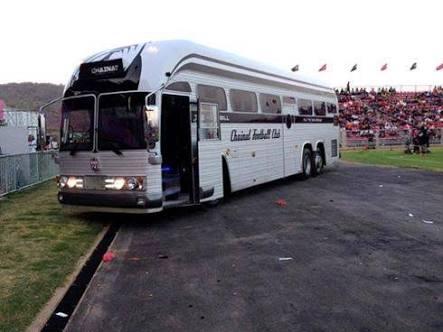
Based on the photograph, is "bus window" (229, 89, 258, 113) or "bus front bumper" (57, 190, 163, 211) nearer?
"bus front bumper" (57, 190, 163, 211)

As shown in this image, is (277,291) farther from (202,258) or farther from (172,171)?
(172,171)

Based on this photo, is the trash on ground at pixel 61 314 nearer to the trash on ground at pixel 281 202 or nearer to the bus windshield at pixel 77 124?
the bus windshield at pixel 77 124

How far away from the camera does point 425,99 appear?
50.7 metres

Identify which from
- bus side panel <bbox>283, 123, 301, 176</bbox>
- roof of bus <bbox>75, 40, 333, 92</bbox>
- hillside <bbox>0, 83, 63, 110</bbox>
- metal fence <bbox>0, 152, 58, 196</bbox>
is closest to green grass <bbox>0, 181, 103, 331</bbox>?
metal fence <bbox>0, 152, 58, 196</bbox>

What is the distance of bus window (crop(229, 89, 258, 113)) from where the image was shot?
40.7 ft

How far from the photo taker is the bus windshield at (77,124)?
970 centimetres

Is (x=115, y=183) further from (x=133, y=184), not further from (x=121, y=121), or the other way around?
(x=121, y=121)

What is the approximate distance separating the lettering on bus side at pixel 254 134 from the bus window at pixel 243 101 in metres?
0.53

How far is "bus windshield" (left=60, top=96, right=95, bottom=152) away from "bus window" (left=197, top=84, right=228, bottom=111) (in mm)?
2305

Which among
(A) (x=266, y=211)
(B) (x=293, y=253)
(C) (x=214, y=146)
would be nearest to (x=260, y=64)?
(C) (x=214, y=146)

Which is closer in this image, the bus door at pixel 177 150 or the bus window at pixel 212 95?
the bus door at pixel 177 150

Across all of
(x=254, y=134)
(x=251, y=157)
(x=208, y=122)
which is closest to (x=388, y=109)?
(x=254, y=134)

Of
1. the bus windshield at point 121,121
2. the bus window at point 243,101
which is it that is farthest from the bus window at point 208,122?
the bus windshield at point 121,121

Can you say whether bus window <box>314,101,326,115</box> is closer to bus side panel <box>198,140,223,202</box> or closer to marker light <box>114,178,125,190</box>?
bus side panel <box>198,140,223,202</box>
